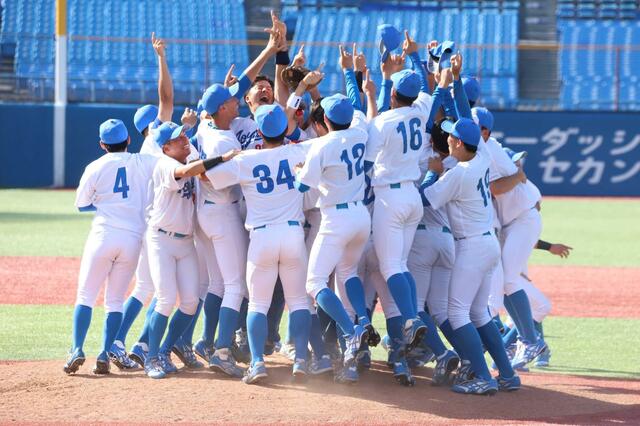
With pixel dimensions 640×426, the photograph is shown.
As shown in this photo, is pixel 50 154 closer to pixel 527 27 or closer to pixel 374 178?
pixel 527 27

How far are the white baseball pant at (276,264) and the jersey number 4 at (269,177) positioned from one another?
26cm

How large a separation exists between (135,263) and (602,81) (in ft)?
67.1

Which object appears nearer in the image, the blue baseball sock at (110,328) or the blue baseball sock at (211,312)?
the blue baseball sock at (110,328)

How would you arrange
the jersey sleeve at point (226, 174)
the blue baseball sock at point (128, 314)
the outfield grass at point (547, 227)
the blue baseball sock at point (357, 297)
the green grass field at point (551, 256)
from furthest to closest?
the outfield grass at point (547, 227), the green grass field at point (551, 256), the blue baseball sock at point (128, 314), the blue baseball sock at point (357, 297), the jersey sleeve at point (226, 174)

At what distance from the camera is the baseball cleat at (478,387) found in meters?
7.06

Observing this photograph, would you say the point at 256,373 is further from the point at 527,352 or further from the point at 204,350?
the point at 527,352

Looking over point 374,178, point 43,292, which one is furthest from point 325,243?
point 43,292

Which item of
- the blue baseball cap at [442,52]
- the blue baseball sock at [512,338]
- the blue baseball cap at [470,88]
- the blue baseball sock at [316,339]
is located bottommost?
the blue baseball sock at [512,338]

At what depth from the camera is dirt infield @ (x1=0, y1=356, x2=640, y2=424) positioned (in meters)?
6.35

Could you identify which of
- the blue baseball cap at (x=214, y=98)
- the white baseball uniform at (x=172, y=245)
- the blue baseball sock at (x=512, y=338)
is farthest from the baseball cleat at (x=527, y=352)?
the blue baseball cap at (x=214, y=98)

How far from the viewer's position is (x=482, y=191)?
283 inches

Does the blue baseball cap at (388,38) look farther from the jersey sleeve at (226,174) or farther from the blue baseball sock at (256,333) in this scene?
the blue baseball sock at (256,333)

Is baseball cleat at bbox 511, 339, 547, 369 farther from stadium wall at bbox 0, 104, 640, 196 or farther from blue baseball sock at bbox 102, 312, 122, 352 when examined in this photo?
stadium wall at bbox 0, 104, 640, 196

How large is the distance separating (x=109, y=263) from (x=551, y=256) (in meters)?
9.28
